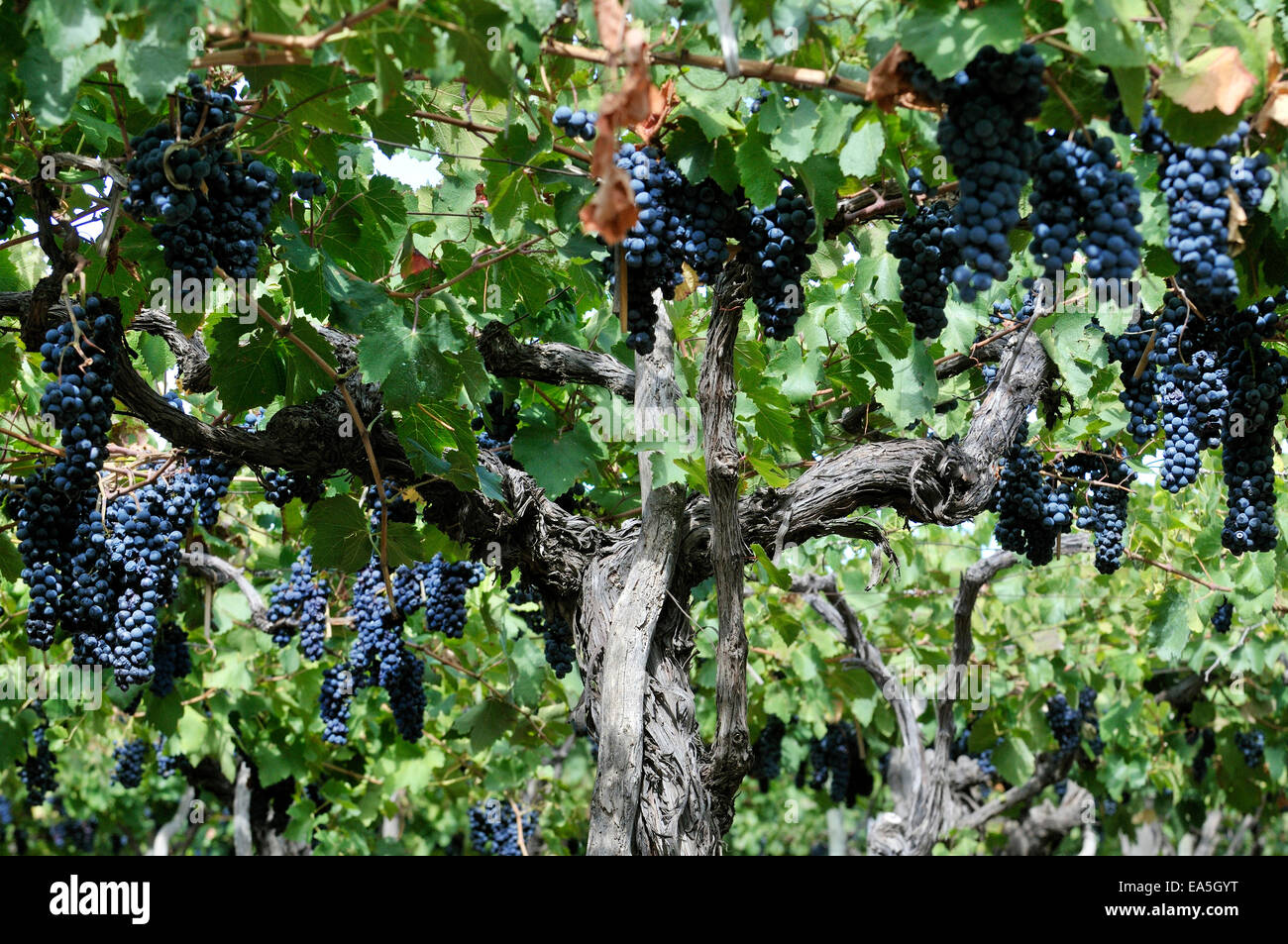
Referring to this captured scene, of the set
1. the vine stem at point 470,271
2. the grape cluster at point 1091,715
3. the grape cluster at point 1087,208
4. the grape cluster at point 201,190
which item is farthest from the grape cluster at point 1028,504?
the grape cluster at point 1091,715

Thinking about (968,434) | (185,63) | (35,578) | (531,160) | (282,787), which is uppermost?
(531,160)

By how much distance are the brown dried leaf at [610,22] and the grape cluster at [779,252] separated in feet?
3.05

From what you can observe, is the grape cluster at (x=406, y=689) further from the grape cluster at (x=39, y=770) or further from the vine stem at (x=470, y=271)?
the grape cluster at (x=39, y=770)

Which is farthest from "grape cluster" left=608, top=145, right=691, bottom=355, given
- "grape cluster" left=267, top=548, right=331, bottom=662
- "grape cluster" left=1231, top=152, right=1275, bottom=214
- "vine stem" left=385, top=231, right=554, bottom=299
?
"grape cluster" left=267, top=548, right=331, bottom=662

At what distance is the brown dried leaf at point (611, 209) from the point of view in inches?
93.6

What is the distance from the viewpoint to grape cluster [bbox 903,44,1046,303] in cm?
238

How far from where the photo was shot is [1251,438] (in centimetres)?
380

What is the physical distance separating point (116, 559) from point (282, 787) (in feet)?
15.7

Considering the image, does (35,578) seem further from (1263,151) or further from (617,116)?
(1263,151)

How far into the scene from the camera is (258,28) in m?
2.63

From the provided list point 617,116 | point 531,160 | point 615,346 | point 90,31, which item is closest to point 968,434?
point 615,346

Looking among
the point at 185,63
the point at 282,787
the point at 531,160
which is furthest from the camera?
the point at 282,787

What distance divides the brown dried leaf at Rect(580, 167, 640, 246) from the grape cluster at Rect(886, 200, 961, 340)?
1185 mm

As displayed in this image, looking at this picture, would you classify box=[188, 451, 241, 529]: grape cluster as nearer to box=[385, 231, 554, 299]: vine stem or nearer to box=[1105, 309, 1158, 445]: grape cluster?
box=[385, 231, 554, 299]: vine stem
